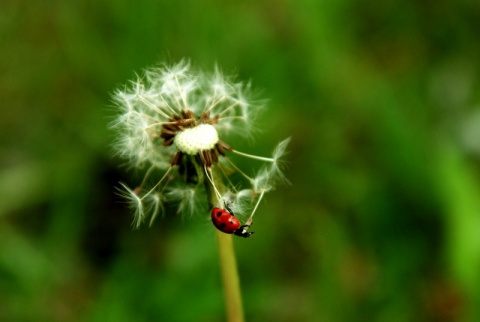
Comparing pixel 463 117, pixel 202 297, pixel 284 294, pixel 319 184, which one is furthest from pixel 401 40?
pixel 202 297

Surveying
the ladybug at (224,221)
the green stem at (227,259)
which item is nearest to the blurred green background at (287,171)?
the green stem at (227,259)

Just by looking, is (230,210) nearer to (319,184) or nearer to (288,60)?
(319,184)

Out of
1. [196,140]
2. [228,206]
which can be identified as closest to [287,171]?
[228,206]

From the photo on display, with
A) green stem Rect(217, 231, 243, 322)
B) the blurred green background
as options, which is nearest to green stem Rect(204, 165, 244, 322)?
green stem Rect(217, 231, 243, 322)

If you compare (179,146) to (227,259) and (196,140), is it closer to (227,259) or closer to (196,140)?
(196,140)

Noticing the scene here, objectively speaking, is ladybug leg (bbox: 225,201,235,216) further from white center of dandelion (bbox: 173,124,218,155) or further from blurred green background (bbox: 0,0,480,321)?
blurred green background (bbox: 0,0,480,321)

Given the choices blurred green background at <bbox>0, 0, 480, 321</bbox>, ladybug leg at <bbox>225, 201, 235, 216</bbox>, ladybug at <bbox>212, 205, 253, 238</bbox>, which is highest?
blurred green background at <bbox>0, 0, 480, 321</bbox>
